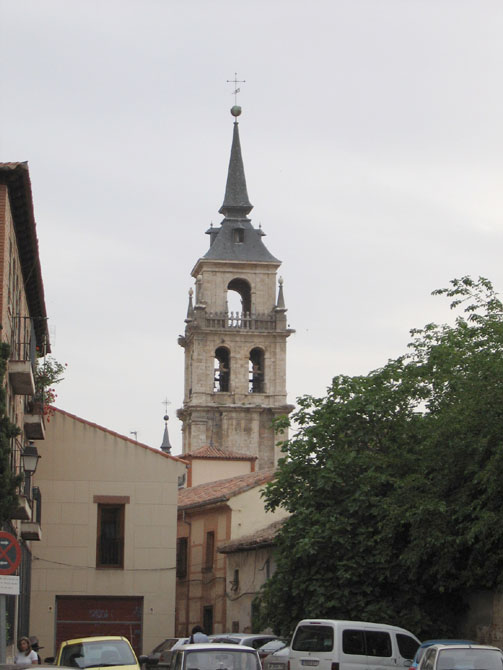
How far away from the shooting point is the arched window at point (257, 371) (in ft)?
339

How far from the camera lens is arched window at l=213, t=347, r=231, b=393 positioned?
10394cm

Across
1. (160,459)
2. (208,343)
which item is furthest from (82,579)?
(208,343)

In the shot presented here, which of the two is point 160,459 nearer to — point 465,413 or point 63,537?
point 63,537

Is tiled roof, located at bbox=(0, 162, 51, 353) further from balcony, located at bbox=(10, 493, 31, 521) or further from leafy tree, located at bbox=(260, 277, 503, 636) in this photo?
leafy tree, located at bbox=(260, 277, 503, 636)

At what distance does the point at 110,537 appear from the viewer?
44.9m

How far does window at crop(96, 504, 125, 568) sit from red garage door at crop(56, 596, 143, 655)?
3.72 feet

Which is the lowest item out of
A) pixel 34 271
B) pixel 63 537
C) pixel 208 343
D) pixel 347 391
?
pixel 63 537

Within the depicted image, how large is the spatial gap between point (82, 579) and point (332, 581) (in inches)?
473

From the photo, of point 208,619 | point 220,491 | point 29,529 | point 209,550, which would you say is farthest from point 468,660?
point 220,491

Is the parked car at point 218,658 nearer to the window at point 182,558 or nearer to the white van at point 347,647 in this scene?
the white van at point 347,647

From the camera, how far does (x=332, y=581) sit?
34.7m

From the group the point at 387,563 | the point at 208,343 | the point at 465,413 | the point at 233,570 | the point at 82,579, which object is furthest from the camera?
the point at 208,343

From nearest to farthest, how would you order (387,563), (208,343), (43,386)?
(387,563) → (43,386) → (208,343)

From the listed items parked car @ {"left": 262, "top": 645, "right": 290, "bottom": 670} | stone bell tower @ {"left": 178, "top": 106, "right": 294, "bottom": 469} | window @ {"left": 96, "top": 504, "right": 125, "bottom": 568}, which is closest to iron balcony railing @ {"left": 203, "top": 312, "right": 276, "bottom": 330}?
stone bell tower @ {"left": 178, "top": 106, "right": 294, "bottom": 469}
